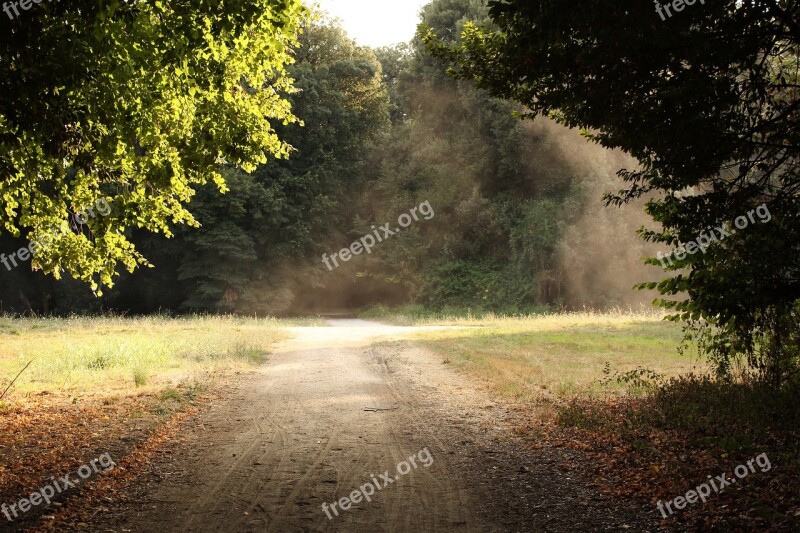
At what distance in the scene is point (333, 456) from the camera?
290 inches

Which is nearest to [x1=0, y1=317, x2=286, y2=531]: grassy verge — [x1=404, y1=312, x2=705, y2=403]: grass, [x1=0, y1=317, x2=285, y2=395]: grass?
[x1=0, y1=317, x2=285, y2=395]: grass

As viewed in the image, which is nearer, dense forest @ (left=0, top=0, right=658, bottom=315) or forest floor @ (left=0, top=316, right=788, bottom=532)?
forest floor @ (left=0, top=316, right=788, bottom=532)

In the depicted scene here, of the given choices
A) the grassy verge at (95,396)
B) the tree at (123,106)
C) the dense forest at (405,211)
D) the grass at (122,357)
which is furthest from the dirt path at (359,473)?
the dense forest at (405,211)

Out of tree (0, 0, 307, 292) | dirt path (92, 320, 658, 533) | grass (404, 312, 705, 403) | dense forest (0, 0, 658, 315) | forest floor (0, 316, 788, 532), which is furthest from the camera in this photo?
dense forest (0, 0, 658, 315)

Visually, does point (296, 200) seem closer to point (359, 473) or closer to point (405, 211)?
point (405, 211)

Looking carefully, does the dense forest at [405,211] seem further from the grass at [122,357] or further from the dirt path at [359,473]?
the dirt path at [359,473]

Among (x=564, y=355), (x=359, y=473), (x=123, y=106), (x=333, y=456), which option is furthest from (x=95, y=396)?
(x=564, y=355)

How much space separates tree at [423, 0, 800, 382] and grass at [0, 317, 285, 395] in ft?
29.8

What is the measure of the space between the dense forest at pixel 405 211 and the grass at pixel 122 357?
1790 cm

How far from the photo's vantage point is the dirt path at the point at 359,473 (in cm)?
543

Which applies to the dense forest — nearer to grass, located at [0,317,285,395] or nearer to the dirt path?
grass, located at [0,317,285,395]

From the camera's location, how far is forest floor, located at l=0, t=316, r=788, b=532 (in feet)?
18.1

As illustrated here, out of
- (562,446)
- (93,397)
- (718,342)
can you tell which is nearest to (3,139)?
(93,397)

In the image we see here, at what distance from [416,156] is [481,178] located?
483cm
